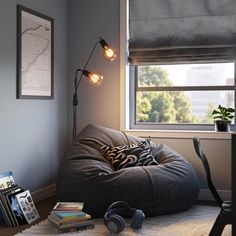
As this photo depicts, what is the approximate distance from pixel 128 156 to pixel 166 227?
0.75 metres

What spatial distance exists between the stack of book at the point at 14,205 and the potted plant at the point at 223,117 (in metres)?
1.94

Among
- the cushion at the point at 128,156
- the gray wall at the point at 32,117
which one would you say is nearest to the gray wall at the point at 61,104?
the gray wall at the point at 32,117

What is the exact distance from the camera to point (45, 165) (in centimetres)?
398

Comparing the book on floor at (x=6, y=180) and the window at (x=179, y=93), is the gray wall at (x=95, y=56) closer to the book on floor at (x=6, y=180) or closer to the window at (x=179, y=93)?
the window at (x=179, y=93)

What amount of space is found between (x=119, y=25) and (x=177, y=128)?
126 cm

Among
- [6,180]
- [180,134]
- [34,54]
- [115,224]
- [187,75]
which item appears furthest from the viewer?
[187,75]

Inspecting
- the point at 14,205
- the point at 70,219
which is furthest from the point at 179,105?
the point at 14,205

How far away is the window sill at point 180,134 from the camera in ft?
12.8

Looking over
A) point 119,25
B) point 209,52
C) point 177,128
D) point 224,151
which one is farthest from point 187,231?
point 119,25

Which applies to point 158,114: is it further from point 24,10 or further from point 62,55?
point 24,10

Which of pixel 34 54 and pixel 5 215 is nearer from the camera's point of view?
pixel 5 215

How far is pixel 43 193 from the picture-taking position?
3914mm

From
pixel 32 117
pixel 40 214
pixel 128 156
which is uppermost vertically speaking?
pixel 32 117

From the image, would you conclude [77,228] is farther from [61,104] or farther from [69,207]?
[61,104]
